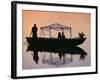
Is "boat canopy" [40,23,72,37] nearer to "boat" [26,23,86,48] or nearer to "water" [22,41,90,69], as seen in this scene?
"boat" [26,23,86,48]

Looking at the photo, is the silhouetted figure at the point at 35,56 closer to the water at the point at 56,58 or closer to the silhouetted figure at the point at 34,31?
the water at the point at 56,58

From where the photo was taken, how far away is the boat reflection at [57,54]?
178cm

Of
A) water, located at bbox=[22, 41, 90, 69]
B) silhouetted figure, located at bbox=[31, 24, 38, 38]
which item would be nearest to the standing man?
silhouetted figure, located at bbox=[31, 24, 38, 38]

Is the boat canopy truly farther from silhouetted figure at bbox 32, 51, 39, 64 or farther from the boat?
silhouetted figure at bbox 32, 51, 39, 64

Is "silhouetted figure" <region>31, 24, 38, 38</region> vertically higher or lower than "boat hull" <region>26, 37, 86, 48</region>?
higher

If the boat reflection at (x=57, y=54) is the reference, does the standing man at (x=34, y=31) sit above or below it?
above

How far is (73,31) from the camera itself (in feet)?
6.27

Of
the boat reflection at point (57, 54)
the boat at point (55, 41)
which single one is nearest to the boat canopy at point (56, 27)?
Answer: the boat at point (55, 41)

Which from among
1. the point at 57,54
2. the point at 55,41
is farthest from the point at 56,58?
the point at 55,41

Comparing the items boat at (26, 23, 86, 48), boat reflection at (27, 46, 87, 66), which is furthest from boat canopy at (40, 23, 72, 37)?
boat reflection at (27, 46, 87, 66)

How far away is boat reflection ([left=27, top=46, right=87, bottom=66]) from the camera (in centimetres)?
178

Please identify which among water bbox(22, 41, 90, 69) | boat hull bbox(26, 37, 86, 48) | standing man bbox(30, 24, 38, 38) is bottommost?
water bbox(22, 41, 90, 69)
